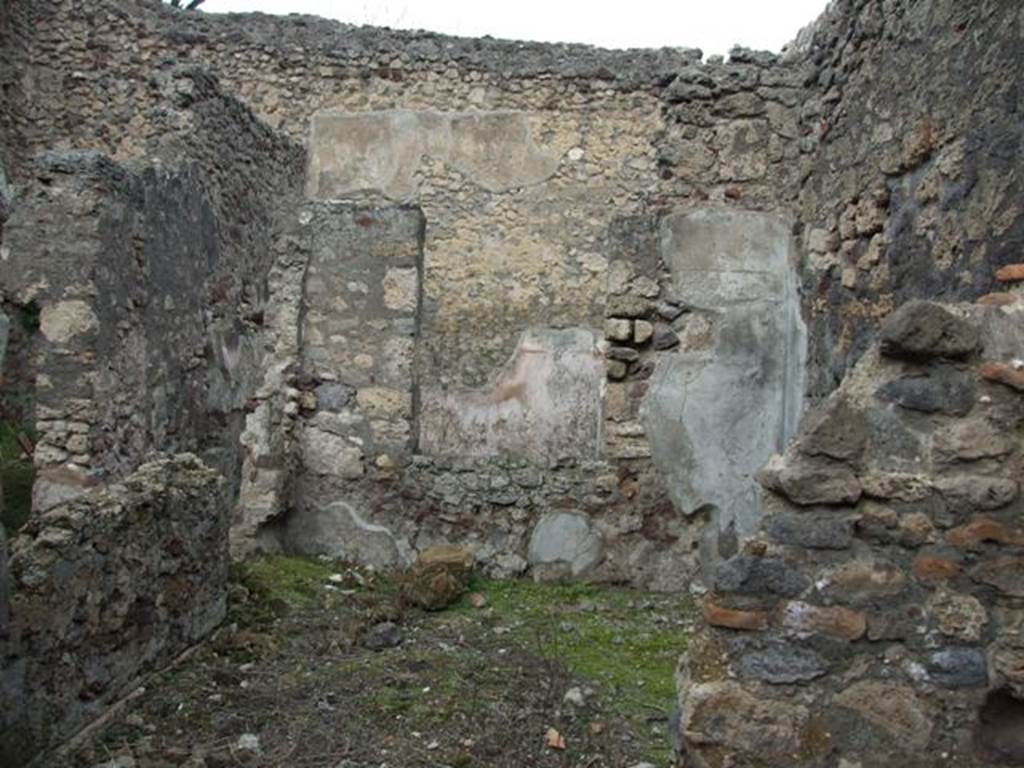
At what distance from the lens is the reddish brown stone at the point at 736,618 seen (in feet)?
7.29

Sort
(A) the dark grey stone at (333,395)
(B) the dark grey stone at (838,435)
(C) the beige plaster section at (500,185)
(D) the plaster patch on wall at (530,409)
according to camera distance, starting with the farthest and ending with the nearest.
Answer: (C) the beige plaster section at (500,185), (D) the plaster patch on wall at (530,409), (A) the dark grey stone at (333,395), (B) the dark grey stone at (838,435)

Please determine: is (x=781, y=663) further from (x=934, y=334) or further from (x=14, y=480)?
(x=14, y=480)

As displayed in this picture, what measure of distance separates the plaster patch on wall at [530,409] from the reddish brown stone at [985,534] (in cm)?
671

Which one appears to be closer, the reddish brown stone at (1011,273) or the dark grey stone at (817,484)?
the dark grey stone at (817,484)

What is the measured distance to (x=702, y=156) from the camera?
15.5ft

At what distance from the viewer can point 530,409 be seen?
30.6 feet

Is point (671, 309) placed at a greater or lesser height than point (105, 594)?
greater

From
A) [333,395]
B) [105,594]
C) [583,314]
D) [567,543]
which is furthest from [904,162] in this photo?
[583,314]

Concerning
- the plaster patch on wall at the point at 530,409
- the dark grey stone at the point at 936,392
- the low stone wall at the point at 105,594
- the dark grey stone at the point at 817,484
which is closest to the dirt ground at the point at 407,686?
the low stone wall at the point at 105,594

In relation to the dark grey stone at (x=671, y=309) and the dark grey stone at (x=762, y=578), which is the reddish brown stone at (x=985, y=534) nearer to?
the dark grey stone at (x=762, y=578)

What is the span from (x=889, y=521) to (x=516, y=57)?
981 cm

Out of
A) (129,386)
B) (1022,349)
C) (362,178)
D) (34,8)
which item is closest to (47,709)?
(1022,349)

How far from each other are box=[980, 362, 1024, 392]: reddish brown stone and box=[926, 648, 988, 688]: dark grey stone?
0.60 meters

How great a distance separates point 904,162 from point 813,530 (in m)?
1.60
